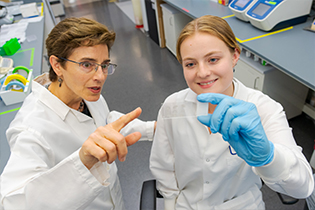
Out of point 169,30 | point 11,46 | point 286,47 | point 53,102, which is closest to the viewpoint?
point 53,102

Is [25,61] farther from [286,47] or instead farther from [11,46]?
[286,47]

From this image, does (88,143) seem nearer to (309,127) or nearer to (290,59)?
(290,59)

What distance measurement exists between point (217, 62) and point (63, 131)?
771mm

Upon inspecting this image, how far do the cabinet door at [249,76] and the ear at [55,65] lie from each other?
62.4 inches

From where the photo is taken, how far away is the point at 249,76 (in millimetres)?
2047

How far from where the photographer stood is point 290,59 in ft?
5.34

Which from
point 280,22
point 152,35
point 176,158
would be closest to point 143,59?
point 152,35

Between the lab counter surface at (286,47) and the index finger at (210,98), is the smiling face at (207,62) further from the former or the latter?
the lab counter surface at (286,47)

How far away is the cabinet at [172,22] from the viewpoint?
3393 mm

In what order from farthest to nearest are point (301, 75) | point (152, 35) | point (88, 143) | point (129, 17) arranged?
point (129, 17), point (152, 35), point (301, 75), point (88, 143)

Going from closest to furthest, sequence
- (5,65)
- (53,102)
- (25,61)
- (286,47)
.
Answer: (53,102) → (286,47) → (5,65) → (25,61)

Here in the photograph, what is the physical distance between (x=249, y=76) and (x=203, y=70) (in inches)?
52.2

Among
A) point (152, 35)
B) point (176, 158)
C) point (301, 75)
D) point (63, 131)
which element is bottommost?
point (152, 35)

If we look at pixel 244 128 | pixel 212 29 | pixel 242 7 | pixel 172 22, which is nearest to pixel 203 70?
pixel 212 29
